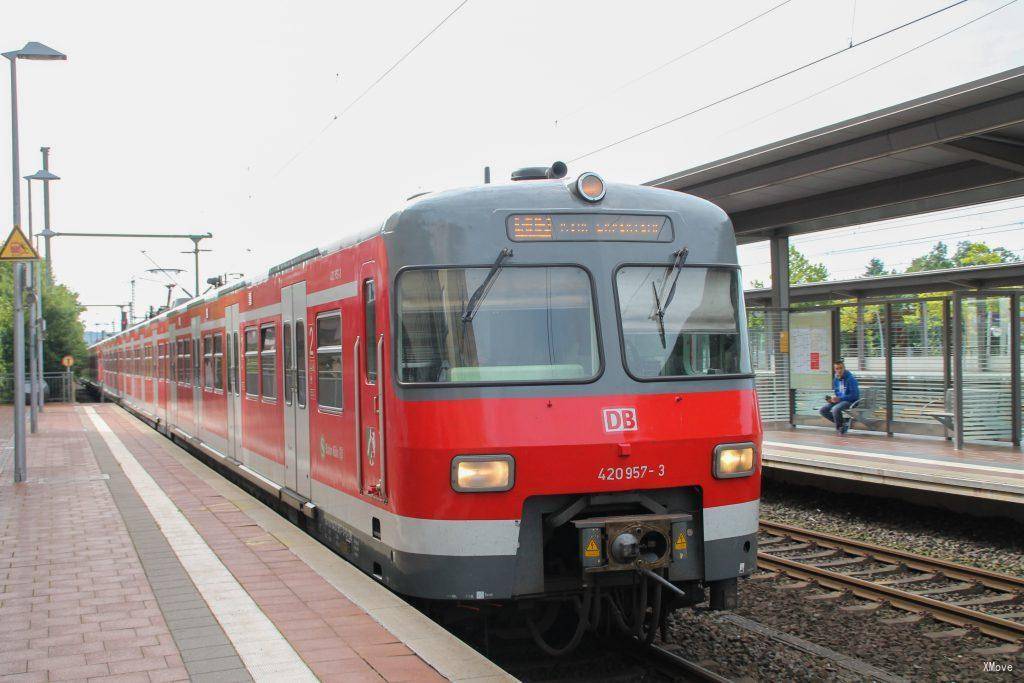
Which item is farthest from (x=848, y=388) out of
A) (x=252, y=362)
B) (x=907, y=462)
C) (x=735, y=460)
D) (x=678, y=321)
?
(x=678, y=321)

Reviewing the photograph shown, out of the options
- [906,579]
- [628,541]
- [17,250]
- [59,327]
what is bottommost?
[906,579]

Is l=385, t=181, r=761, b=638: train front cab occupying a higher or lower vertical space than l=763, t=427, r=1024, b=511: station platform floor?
higher

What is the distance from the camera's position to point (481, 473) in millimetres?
5719

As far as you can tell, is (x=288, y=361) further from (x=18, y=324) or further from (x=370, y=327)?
(x=18, y=324)

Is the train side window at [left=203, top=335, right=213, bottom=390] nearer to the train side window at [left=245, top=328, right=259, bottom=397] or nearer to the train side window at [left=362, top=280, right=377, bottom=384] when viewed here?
the train side window at [left=245, top=328, right=259, bottom=397]

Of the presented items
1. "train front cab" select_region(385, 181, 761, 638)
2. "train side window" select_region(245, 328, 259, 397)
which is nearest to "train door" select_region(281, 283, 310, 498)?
"train side window" select_region(245, 328, 259, 397)

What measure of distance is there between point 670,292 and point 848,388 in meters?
11.1

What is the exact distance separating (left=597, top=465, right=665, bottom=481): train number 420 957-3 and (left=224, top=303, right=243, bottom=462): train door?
731 centimetres

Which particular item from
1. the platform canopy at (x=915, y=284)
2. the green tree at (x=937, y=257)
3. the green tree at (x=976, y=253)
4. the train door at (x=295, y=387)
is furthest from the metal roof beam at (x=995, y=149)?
the green tree at (x=937, y=257)

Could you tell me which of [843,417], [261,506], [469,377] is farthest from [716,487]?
[843,417]

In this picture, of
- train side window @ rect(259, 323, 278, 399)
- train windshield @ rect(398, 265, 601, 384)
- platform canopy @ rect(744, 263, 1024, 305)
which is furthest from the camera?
platform canopy @ rect(744, 263, 1024, 305)

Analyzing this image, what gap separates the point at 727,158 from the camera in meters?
14.1

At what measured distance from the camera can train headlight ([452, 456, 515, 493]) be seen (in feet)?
18.7

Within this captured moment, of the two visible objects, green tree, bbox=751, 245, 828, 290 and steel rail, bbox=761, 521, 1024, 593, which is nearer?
steel rail, bbox=761, 521, 1024, 593
